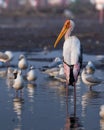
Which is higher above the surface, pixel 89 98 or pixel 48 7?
pixel 48 7

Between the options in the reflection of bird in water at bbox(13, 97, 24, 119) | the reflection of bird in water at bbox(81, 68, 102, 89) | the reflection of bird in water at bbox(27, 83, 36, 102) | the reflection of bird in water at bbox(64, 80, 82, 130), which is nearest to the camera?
the reflection of bird in water at bbox(64, 80, 82, 130)

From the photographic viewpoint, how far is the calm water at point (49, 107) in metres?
12.8

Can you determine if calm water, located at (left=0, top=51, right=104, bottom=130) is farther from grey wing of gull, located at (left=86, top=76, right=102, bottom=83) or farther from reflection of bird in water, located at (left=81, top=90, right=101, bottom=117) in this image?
grey wing of gull, located at (left=86, top=76, right=102, bottom=83)

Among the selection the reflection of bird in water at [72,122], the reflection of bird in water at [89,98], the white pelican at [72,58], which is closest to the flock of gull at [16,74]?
the reflection of bird in water at [89,98]

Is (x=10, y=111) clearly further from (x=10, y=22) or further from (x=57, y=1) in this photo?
(x=57, y=1)

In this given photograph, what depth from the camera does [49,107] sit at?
1462 cm

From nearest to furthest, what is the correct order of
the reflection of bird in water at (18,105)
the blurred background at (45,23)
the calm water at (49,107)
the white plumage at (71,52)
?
1. the calm water at (49,107)
2. the reflection of bird in water at (18,105)
3. the white plumage at (71,52)
4. the blurred background at (45,23)

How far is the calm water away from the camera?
12781mm

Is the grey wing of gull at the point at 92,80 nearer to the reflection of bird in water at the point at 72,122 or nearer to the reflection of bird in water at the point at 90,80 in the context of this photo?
the reflection of bird in water at the point at 90,80

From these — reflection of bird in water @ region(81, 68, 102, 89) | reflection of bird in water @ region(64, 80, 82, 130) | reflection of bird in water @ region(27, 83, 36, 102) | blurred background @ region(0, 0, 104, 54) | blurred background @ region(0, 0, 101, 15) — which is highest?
blurred background @ region(0, 0, 101, 15)

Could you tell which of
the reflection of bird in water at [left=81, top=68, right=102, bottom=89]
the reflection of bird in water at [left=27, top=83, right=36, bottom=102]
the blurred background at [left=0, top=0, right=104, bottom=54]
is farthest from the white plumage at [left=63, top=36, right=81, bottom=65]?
the blurred background at [left=0, top=0, right=104, bottom=54]

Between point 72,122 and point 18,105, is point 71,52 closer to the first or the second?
point 18,105

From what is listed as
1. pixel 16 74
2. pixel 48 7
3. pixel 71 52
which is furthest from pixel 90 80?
pixel 48 7

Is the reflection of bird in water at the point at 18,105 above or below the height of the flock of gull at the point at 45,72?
below
